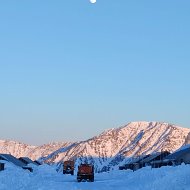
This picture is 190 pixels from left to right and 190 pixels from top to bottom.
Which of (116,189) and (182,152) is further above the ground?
(182,152)

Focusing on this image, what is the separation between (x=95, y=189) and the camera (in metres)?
40.9

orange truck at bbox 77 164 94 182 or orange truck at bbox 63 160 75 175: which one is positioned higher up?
orange truck at bbox 63 160 75 175

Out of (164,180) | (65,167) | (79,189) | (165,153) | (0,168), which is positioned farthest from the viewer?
(165,153)

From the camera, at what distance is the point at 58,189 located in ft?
123

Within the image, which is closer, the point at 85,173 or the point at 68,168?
the point at 85,173

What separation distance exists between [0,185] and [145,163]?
110 meters

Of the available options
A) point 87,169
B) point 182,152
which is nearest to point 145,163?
point 182,152

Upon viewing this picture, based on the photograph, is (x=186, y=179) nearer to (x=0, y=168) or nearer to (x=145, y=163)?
(x=0, y=168)

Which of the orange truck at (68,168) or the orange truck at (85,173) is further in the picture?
the orange truck at (68,168)

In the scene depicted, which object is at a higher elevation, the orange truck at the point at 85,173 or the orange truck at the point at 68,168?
the orange truck at the point at 68,168

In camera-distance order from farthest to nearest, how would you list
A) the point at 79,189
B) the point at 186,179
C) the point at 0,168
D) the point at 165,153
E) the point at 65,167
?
1. the point at 165,153
2. the point at 65,167
3. the point at 0,168
4. the point at 79,189
5. the point at 186,179

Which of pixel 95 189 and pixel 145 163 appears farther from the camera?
pixel 145 163

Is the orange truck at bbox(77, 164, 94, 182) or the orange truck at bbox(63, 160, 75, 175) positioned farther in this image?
the orange truck at bbox(63, 160, 75, 175)

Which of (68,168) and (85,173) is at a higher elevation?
(68,168)
